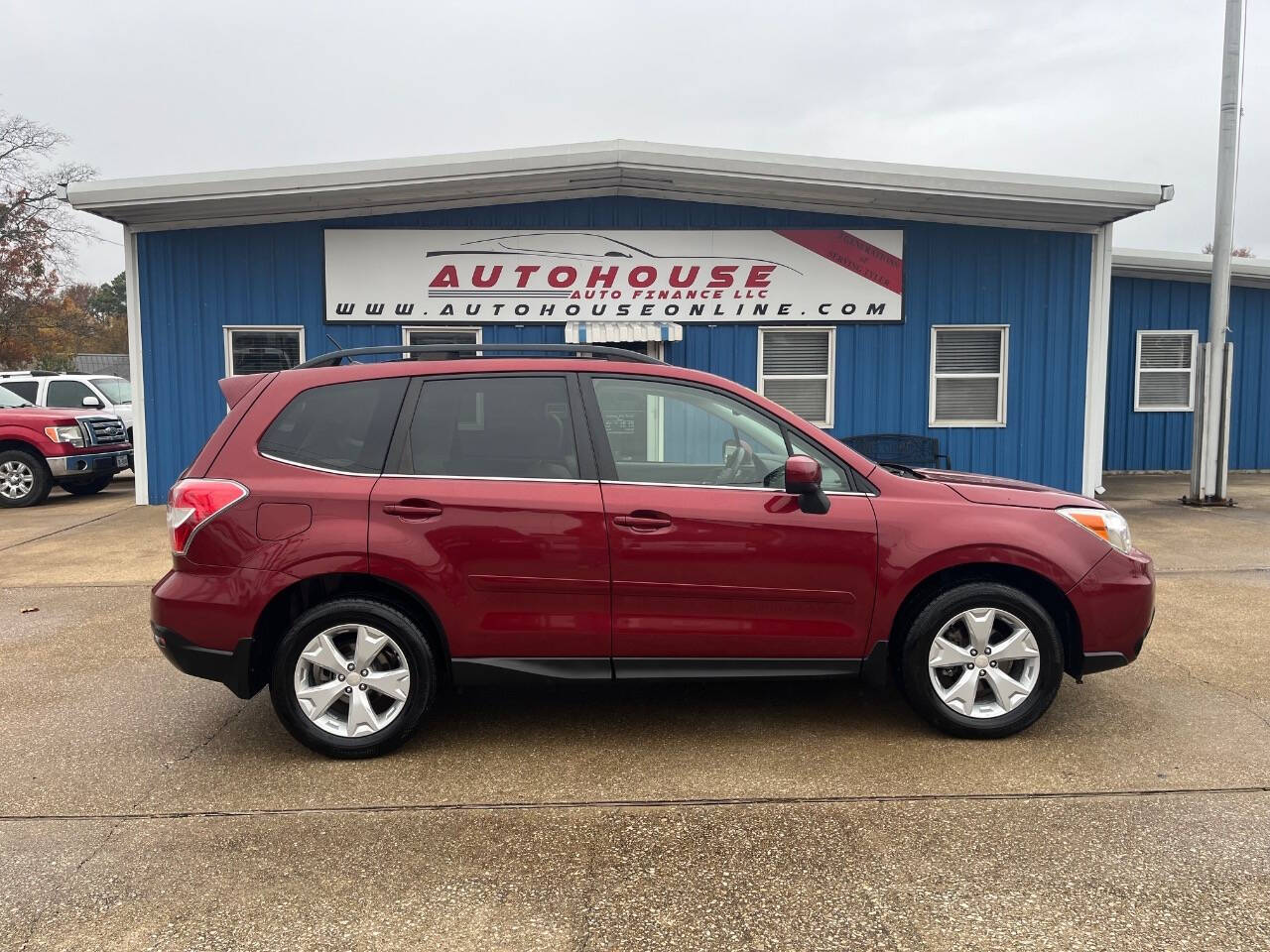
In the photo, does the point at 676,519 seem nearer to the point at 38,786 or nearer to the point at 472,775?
the point at 472,775

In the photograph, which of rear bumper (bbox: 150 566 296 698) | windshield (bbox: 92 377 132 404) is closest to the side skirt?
rear bumper (bbox: 150 566 296 698)

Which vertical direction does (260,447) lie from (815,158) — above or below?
below

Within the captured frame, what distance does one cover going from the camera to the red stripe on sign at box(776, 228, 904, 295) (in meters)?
10.7

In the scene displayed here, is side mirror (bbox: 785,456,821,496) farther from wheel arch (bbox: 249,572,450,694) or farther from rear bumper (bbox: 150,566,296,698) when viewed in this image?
rear bumper (bbox: 150,566,296,698)

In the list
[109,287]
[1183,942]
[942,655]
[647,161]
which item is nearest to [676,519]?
[942,655]

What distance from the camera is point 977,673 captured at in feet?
12.6

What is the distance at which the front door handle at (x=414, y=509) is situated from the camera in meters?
3.65

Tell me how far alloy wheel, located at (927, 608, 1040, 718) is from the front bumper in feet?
39.0

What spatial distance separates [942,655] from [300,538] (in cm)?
270

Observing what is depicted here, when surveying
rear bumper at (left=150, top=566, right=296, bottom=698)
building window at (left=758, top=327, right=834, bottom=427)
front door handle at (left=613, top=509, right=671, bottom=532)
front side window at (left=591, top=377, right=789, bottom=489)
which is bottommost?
rear bumper at (left=150, top=566, right=296, bottom=698)

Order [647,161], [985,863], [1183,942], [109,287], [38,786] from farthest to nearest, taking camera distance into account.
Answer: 1. [109,287]
2. [647,161]
3. [38,786]
4. [985,863]
5. [1183,942]

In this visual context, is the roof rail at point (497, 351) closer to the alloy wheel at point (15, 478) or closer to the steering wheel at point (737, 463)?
the steering wheel at point (737, 463)

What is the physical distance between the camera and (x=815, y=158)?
9555 millimetres

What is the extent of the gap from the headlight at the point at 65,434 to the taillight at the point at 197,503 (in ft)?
32.3
